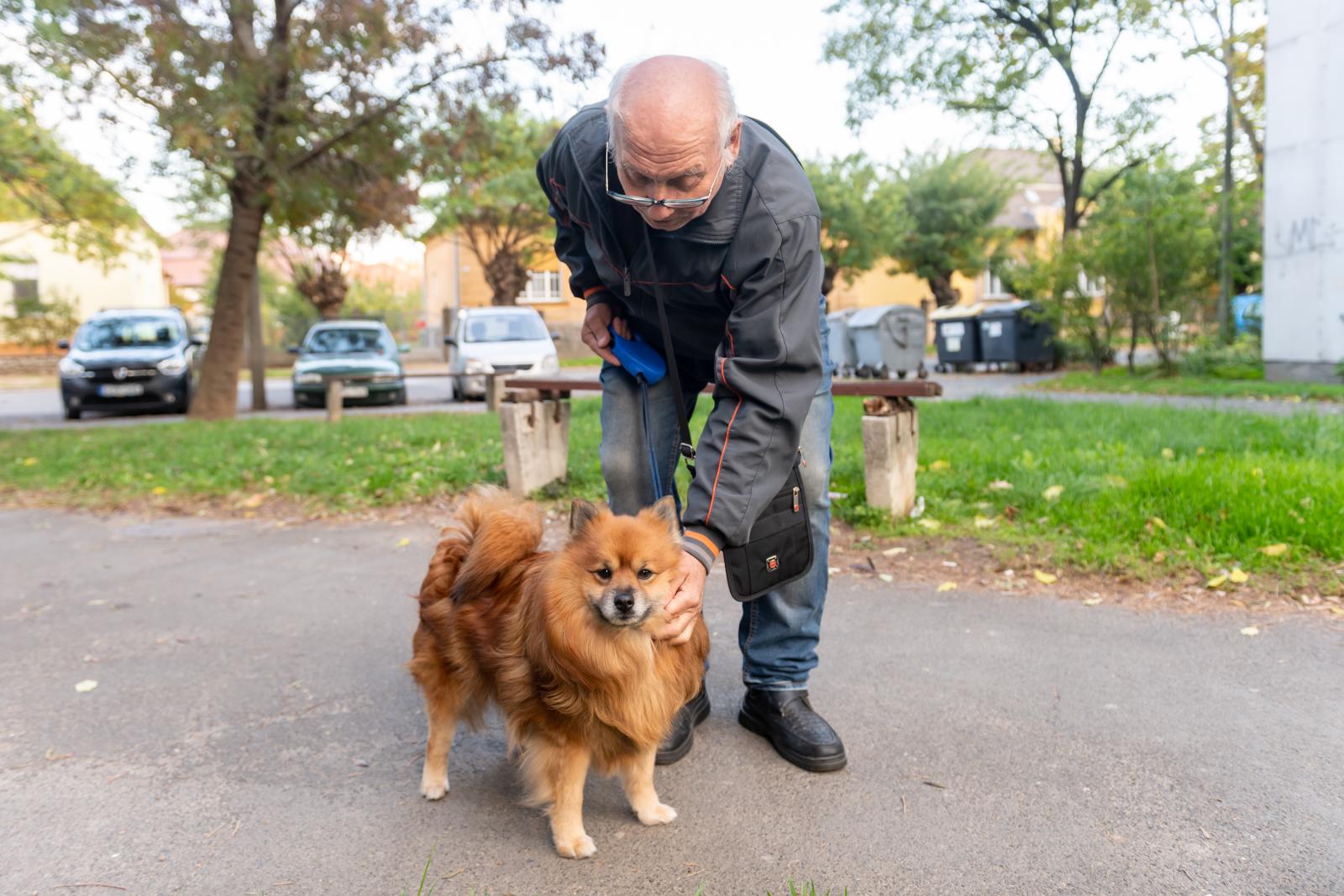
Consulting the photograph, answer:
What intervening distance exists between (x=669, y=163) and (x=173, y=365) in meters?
15.2

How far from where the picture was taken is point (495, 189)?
3025cm

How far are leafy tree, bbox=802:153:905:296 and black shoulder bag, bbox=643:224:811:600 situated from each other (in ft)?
103

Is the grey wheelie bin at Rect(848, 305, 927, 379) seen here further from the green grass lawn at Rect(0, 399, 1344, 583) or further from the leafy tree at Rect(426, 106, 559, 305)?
the green grass lawn at Rect(0, 399, 1344, 583)

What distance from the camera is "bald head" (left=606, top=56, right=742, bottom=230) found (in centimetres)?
223

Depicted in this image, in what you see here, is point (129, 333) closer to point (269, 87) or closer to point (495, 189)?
point (269, 87)

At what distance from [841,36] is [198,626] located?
2093 centimetres

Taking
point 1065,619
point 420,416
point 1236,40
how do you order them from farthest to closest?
point 1236,40, point 420,416, point 1065,619

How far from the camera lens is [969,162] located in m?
38.0

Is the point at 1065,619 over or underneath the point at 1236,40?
underneath

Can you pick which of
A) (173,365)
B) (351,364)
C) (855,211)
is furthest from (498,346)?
(855,211)

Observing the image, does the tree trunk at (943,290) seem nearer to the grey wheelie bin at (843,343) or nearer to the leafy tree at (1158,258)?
the grey wheelie bin at (843,343)

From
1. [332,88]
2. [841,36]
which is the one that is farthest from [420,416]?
[841,36]

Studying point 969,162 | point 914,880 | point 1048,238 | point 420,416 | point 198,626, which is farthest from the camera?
point 969,162

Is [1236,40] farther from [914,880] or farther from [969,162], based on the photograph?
[914,880]
